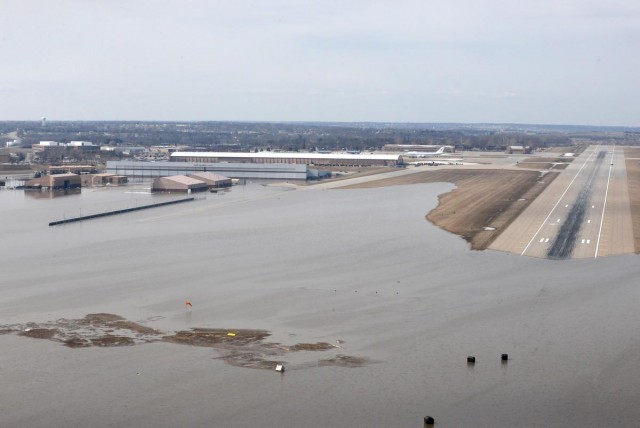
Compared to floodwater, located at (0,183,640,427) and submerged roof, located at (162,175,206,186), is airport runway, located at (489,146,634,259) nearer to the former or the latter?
floodwater, located at (0,183,640,427)

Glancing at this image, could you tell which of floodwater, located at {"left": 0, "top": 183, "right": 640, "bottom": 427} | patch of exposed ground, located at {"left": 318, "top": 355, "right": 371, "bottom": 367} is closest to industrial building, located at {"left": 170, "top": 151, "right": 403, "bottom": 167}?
floodwater, located at {"left": 0, "top": 183, "right": 640, "bottom": 427}

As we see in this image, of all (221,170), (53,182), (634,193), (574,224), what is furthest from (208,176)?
(574,224)

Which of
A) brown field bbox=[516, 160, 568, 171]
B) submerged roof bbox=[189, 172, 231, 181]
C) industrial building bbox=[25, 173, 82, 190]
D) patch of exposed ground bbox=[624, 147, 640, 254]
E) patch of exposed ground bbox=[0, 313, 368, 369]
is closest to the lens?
patch of exposed ground bbox=[0, 313, 368, 369]

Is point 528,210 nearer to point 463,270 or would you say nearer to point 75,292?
point 463,270

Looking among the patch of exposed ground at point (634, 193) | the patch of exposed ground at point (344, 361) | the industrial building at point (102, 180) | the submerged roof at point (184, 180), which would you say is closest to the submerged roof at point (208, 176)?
the submerged roof at point (184, 180)

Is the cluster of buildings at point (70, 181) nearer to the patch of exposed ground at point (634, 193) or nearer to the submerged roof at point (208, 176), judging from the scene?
the submerged roof at point (208, 176)

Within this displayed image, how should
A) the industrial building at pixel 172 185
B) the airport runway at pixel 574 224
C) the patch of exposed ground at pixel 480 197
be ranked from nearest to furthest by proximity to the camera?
the airport runway at pixel 574 224
the patch of exposed ground at pixel 480 197
the industrial building at pixel 172 185
